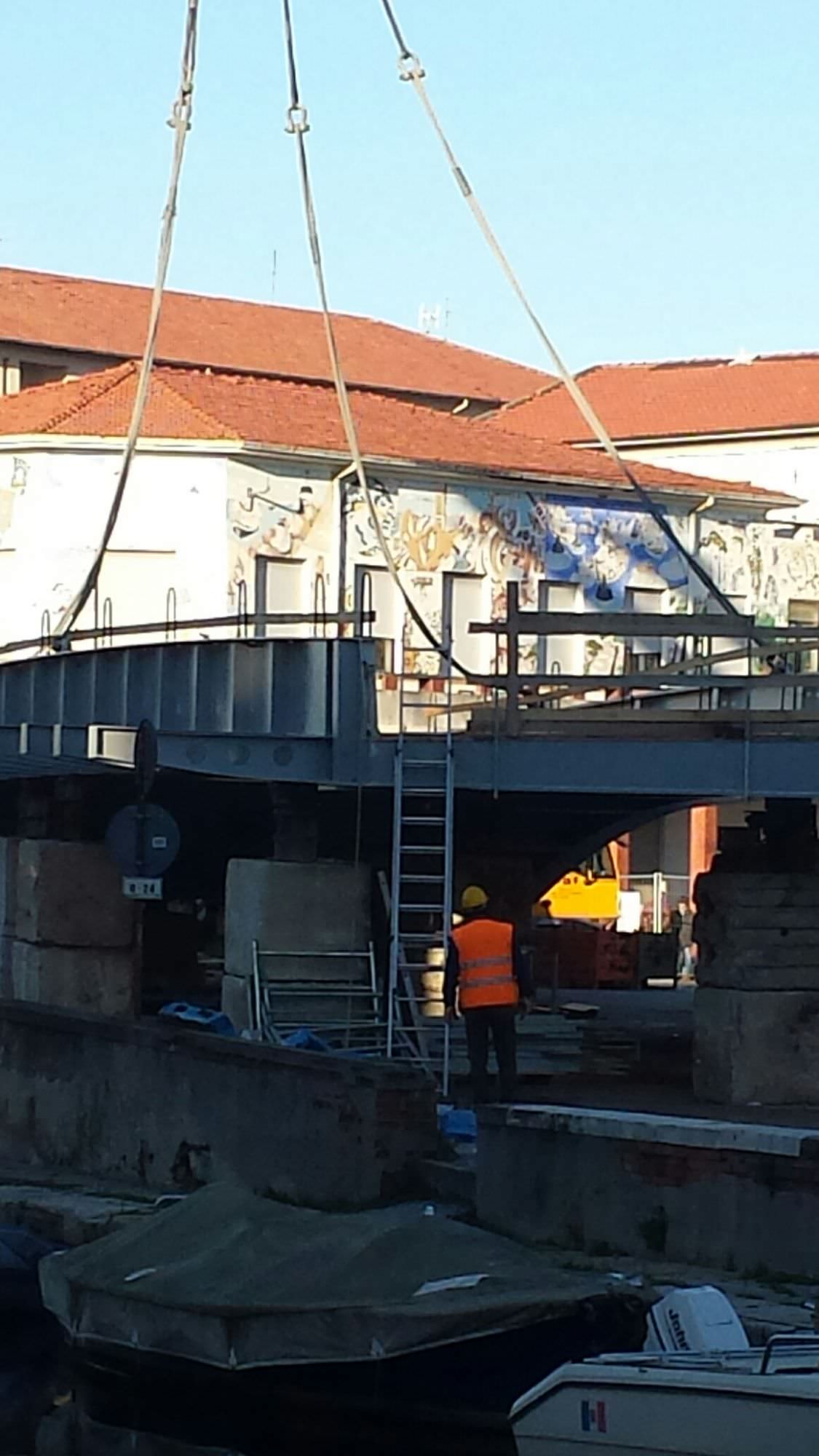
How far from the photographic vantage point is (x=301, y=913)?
21578 mm

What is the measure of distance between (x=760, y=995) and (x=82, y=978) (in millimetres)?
7739

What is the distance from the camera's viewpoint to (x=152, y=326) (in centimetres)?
2412

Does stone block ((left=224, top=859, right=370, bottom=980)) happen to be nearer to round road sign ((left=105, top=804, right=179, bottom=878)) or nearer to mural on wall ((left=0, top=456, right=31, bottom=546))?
round road sign ((left=105, top=804, right=179, bottom=878))

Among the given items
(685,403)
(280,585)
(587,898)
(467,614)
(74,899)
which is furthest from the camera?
(685,403)

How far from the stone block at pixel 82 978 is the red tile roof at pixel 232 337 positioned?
28.7 m

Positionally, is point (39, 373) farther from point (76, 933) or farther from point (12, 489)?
point (76, 933)

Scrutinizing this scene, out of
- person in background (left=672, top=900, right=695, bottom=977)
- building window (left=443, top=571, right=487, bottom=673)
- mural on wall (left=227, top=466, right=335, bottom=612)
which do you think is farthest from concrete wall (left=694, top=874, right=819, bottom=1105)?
building window (left=443, top=571, right=487, bottom=673)

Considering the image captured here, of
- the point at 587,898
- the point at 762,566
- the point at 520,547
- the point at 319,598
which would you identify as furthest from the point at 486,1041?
the point at 587,898

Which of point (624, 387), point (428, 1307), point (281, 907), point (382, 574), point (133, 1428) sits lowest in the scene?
point (133, 1428)

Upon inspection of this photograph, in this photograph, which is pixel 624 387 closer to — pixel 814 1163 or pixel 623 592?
pixel 623 592

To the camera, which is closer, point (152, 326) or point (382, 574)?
point (152, 326)

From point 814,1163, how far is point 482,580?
2905 centimetres

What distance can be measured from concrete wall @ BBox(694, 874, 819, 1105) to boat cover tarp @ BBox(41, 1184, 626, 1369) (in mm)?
3919

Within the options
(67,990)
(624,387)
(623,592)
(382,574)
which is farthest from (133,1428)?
(624,387)
